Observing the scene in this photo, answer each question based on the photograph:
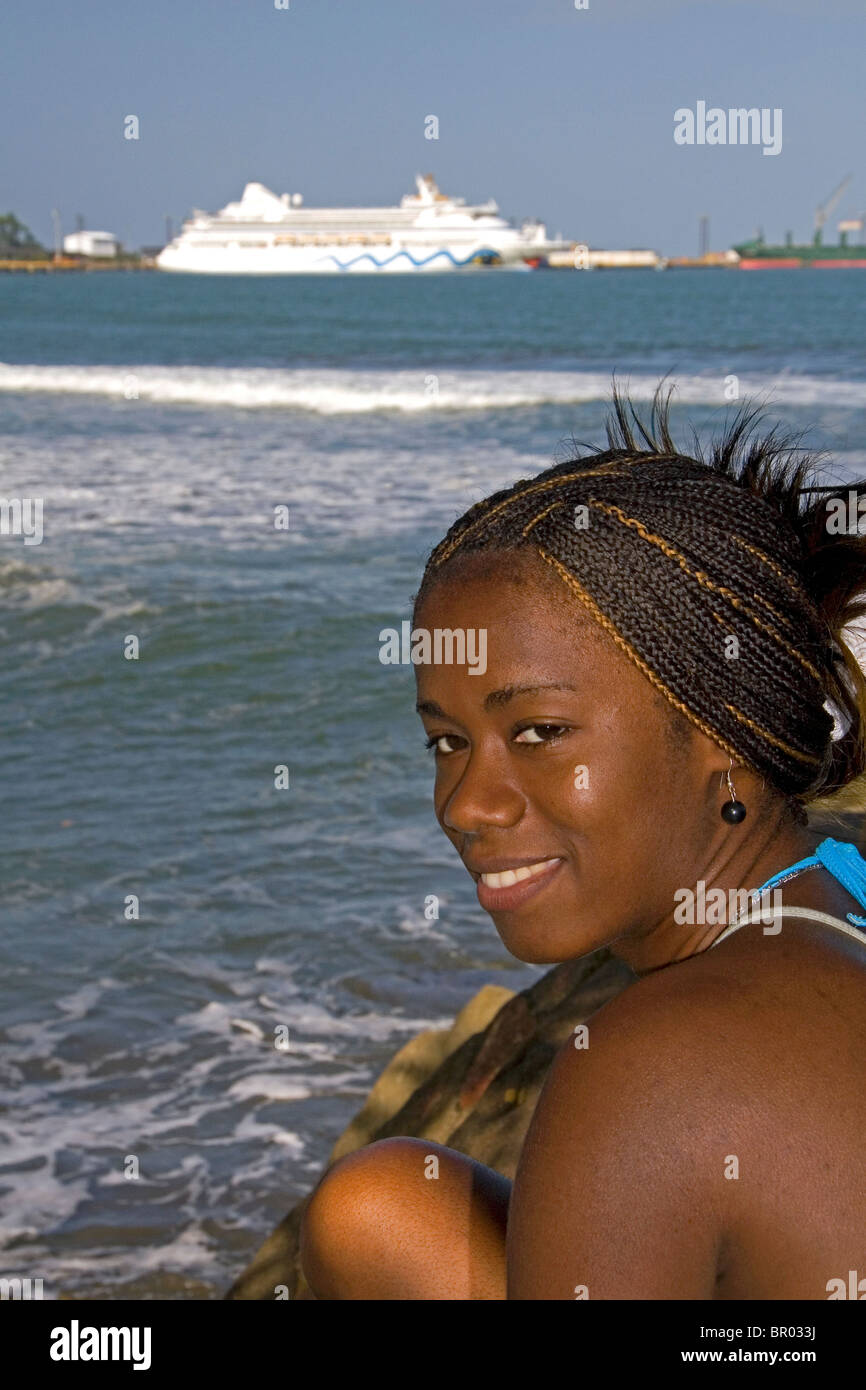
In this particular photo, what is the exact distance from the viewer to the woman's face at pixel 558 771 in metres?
1.58

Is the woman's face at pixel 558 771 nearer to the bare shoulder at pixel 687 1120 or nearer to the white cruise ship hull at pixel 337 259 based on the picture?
the bare shoulder at pixel 687 1120

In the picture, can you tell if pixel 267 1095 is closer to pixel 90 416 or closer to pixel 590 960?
pixel 590 960

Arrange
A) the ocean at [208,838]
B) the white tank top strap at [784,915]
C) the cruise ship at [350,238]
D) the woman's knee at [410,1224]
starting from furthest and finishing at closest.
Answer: the cruise ship at [350,238] → the ocean at [208,838] → the woman's knee at [410,1224] → the white tank top strap at [784,915]

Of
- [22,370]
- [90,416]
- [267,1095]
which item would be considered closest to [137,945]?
[267,1095]

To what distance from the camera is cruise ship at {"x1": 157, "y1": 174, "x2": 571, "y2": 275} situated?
84.7 metres

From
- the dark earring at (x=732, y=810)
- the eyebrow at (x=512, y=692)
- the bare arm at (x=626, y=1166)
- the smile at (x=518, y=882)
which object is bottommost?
the bare arm at (x=626, y=1166)

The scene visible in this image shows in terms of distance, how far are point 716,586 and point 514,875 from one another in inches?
14.2

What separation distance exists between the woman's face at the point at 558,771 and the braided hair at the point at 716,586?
0.03m

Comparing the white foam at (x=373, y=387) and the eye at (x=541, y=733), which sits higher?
the white foam at (x=373, y=387)

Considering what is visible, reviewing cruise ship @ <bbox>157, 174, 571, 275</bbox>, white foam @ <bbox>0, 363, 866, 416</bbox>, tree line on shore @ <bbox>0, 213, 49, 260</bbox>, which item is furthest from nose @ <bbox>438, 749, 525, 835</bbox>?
tree line on shore @ <bbox>0, 213, 49, 260</bbox>

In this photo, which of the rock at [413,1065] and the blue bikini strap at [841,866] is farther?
the rock at [413,1065]

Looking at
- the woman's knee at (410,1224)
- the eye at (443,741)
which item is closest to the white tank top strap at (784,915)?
the eye at (443,741)

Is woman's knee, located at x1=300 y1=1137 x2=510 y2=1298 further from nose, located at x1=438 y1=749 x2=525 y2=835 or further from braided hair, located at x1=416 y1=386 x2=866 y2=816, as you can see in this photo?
braided hair, located at x1=416 y1=386 x2=866 y2=816

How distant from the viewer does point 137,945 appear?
4.88 meters
